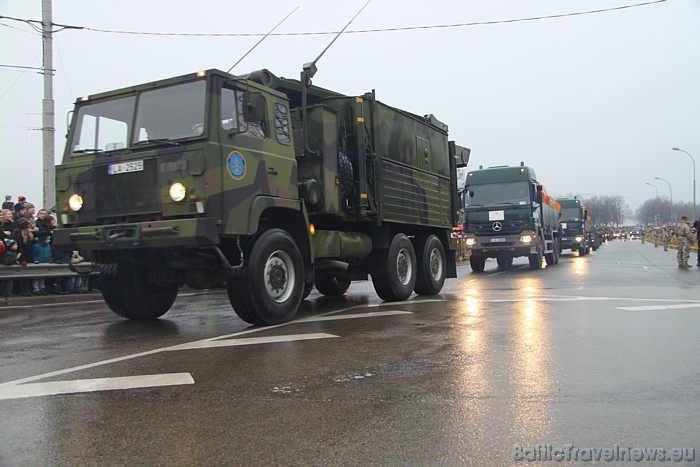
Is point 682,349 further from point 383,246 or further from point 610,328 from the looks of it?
point 383,246

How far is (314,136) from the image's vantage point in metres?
8.80

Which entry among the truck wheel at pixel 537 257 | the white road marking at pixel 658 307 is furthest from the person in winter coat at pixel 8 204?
the truck wheel at pixel 537 257

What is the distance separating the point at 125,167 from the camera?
7.14m

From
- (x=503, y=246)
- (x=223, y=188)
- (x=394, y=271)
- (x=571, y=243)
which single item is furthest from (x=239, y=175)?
(x=571, y=243)

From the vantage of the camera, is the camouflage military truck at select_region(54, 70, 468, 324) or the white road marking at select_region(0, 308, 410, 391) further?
the camouflage military truck at select_region(54, 70, 468, 324)

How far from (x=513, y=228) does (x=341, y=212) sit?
11463 mm

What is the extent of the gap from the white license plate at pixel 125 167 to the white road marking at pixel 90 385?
301 cm

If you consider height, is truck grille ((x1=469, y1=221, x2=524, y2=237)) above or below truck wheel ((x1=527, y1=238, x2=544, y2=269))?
above

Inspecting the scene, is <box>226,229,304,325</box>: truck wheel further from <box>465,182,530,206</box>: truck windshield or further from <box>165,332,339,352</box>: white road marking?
<box>465,182,530,206</box>: truck windshield

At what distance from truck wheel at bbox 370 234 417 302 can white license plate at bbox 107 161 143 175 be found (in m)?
4.43

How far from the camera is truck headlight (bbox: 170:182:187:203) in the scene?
6.74 metres

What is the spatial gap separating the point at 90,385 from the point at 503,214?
53.8 ft

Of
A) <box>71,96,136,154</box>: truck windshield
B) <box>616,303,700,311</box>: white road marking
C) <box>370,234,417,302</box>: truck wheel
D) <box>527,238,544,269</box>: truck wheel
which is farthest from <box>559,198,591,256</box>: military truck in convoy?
<box>71,96,136,154</box>: truck windshield

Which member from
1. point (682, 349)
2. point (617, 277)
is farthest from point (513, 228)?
point (682, 349)
